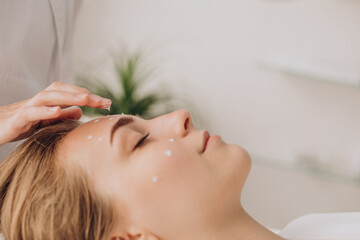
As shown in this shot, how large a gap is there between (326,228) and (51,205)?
776 millimetres

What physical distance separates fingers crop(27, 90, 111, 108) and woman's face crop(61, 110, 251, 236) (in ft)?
0.26

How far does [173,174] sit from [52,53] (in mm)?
714

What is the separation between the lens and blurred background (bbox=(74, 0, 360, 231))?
7.51 feet

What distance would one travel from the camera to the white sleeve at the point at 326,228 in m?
1.18

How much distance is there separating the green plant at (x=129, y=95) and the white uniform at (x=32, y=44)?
0.83 meters

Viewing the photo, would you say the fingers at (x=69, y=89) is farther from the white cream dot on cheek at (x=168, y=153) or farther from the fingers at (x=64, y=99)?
the white cream dot on cheek at (x=168, y=153)

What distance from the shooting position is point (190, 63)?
8.16 ft

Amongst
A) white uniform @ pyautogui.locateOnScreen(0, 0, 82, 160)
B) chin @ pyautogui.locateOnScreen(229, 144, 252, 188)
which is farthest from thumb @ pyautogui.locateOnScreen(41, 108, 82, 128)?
chin @ pyautogui.locateOnScreen(229, 144, 252, 188)

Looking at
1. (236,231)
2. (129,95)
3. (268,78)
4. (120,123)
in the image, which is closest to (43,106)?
(120,123)

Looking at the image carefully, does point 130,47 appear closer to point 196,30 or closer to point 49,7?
point 196,30

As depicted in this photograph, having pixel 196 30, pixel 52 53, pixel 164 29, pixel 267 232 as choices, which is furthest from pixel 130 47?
pixel 267 232

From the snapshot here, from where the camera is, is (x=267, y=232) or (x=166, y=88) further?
(x=166, y=88)

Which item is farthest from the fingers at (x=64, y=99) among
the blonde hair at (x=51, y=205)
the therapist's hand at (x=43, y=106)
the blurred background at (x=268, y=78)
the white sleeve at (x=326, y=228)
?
the blurred background at (x=268, y=78)

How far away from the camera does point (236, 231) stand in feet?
3.31
